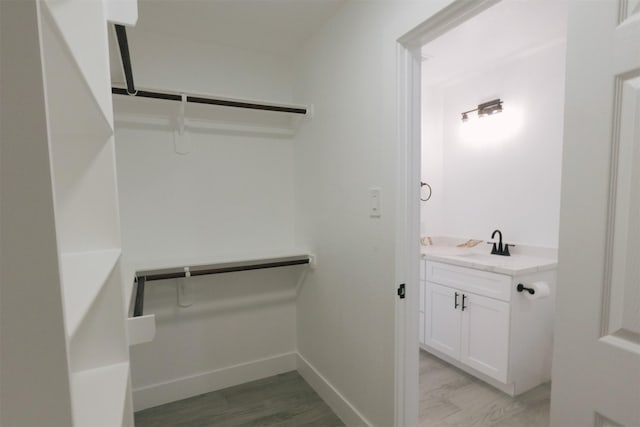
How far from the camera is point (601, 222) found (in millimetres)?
720

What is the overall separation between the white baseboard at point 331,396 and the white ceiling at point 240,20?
7.39ft

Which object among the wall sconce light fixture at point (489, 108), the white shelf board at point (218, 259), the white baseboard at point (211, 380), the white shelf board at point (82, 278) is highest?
the wall sconce light fixture at point (489, 108)

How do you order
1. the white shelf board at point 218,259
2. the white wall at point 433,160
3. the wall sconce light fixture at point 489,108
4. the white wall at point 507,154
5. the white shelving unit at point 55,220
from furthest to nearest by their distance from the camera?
the white wall at point 433,160 < the wall sconce light fixture at point 489,108 < the white wall at point 507,154 < the white shelf board at point 218,259 < the white shelving unit at point 55,220

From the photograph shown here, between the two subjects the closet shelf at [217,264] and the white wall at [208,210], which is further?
the white wall at [208,210]

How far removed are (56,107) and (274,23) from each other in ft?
5.22

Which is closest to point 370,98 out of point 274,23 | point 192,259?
point 274,23

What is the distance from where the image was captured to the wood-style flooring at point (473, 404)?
192cm

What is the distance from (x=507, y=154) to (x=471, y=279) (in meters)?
1.15

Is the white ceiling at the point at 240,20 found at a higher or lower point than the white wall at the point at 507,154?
higher

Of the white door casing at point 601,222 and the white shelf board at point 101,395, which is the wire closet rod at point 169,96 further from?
the white door casing at point 601,222

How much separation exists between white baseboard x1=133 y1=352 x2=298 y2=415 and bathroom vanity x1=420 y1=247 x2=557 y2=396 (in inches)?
49.8

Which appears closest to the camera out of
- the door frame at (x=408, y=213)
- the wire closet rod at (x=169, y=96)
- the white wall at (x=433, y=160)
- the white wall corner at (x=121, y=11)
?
the white wall corner at (x=121, y=11)

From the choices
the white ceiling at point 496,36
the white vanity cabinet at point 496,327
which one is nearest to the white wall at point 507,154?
the white ceiling at point 496,36

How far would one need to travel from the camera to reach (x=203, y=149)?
219 centimetres
